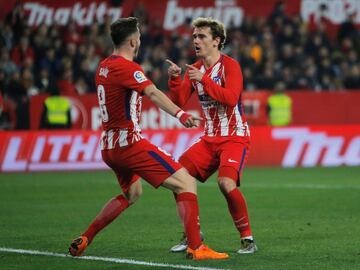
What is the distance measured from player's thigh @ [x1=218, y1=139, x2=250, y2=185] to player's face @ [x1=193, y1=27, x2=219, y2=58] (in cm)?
90

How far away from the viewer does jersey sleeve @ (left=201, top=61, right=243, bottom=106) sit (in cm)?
901

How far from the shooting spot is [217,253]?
869cm

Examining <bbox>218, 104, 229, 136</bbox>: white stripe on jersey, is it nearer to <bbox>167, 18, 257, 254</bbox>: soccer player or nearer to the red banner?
<bbox>167, 18, 257, 254</bbox>: soccer player

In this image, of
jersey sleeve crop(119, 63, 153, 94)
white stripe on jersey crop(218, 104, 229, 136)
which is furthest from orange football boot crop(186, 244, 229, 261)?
jersey sleeve crop(119, 63, 153, 94)

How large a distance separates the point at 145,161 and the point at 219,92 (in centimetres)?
98

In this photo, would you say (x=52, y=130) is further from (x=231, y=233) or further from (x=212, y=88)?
(x=212, y=88)

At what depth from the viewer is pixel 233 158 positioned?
30.6 feet

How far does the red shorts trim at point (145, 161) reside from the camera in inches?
340

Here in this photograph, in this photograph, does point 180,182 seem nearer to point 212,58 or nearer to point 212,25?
point 212,58

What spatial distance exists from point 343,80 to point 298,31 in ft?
6.40

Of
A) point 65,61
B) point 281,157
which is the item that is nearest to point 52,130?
point 65,61

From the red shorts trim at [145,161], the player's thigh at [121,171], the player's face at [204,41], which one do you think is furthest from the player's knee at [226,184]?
the player's face at [204,41]

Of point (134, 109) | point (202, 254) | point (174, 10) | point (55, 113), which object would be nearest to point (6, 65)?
point (55, 113)

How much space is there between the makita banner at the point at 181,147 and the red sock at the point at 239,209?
34.3 ft
